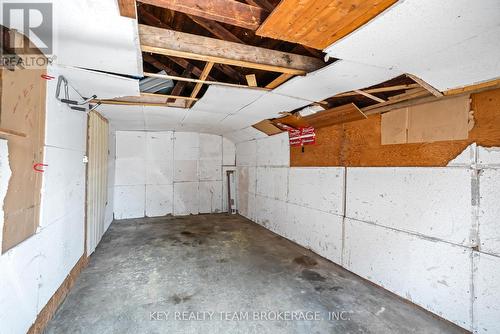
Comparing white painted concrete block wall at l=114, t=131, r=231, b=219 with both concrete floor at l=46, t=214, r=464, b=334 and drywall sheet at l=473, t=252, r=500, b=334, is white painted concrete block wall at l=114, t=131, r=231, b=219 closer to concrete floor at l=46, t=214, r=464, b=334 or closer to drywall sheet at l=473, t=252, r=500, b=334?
concrete floor at l=46, t=214, r=464, b=334

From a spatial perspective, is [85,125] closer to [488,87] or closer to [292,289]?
[292,289]

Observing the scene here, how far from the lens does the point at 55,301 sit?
2.42 m

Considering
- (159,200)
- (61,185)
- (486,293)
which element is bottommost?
(486,293)

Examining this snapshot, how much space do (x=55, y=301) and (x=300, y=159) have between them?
390cm

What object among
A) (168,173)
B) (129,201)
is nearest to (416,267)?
(168,173)

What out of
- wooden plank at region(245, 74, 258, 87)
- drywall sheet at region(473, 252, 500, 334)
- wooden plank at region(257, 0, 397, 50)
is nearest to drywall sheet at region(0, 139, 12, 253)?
wooden plank at region(257, 0, 397, 50)

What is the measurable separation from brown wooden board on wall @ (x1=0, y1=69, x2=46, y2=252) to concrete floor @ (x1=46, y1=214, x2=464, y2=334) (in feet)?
3.61

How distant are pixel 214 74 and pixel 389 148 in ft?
7.81

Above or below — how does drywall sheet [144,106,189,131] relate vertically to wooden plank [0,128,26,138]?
above

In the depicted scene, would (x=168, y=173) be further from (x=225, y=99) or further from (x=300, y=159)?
(x=225, y=99)

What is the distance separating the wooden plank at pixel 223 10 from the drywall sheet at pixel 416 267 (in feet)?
8.77

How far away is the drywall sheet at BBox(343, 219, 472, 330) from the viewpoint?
2270 mm

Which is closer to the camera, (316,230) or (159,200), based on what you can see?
A: (316,230)

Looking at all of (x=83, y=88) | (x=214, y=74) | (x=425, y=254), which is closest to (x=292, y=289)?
(x=425, y=254)
